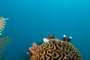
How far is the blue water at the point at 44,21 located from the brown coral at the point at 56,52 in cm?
1989

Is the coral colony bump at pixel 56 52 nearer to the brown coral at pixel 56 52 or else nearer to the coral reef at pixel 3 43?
the brown coral at pixel 56 52

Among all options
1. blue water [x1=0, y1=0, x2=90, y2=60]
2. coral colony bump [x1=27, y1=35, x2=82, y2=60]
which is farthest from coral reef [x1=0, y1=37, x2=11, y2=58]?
blue water [x1=0, y1=0, x2=90, y2=60]

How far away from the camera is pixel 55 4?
52.5 metres

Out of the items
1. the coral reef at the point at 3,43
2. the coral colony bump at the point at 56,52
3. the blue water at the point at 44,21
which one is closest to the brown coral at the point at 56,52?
the coral colony bump at the point at 56,52

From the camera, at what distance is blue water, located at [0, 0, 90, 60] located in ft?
93.5

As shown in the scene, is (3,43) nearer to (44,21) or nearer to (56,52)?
(56,52)

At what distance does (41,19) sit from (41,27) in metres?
4.96

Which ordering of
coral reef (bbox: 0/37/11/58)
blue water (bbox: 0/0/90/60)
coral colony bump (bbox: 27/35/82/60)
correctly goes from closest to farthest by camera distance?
coral colony bump (bbox: 27/35/82/60)
coral reef (bbox: 0/37/11/58)
blue water (bbox: 0/0/90/60)

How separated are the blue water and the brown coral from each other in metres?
19.9

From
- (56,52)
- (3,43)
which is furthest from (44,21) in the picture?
(56,52)

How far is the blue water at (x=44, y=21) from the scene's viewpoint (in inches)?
Answer: 1122

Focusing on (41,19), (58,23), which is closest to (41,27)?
(41,19)

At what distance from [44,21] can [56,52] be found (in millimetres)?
41912

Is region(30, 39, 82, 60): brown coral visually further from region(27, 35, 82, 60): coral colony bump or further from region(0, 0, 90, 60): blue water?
region(0, 0, 90, 60): blue water
